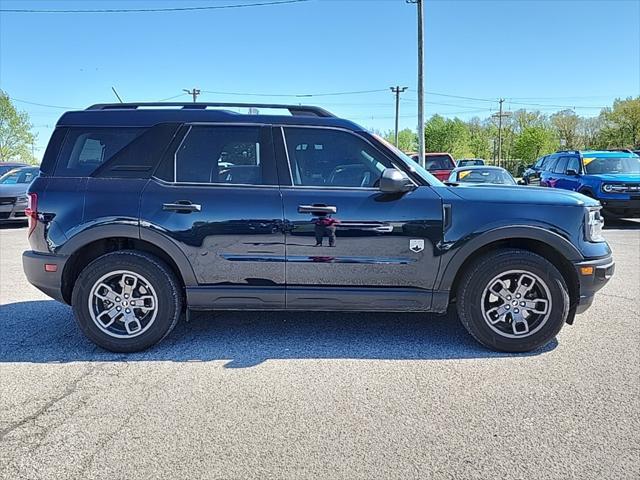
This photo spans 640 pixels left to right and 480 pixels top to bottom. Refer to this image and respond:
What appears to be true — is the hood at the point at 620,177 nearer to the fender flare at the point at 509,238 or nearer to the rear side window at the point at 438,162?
the rear side window at the point at 438,162

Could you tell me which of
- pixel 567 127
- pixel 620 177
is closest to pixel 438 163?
pixel 620 177

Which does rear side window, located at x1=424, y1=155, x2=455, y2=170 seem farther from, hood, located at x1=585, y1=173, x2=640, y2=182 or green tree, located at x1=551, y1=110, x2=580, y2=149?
green tree, located at x1=551, y1=110, x2=580, y2=149

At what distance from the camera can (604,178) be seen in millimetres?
11719

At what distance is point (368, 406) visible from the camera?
306 centimetres

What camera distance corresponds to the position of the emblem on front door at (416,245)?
3.83m

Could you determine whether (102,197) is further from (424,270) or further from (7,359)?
(424,270)

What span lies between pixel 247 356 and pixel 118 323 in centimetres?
113

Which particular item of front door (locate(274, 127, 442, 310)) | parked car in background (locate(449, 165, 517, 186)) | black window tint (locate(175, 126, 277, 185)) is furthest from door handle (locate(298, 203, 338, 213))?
parked car in background (locate(449, 165, 517, 186))

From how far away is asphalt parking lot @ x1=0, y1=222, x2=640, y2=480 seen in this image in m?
2.50

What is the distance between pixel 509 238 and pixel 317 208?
61.4 inches

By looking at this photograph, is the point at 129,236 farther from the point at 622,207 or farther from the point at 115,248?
the point at 622,207

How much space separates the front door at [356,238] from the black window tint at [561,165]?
11.8m

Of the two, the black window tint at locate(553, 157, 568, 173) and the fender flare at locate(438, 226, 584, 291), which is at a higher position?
the black window tint at locate(553, 157, 568, 173)

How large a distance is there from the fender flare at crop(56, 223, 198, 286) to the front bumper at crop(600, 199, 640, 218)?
1117 cm
